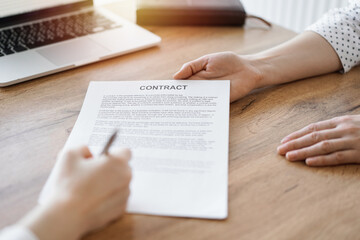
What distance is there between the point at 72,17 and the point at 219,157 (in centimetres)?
71

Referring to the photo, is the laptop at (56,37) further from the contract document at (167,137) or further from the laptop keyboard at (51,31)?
the contract document at (167,137)

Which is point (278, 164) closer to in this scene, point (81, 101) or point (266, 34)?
point (81, 101)

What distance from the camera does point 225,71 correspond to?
86cm

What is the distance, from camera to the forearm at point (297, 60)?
0.88 metres

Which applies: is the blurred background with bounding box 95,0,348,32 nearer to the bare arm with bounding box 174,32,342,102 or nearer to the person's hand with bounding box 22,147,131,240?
the bare arm with bounding box 174,32,342,102

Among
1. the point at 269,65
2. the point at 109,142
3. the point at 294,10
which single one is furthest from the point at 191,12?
the point at 294,10

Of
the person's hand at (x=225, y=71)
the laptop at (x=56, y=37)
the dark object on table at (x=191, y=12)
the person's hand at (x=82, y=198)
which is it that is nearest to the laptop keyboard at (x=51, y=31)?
the laptop at (x=56, y=37)

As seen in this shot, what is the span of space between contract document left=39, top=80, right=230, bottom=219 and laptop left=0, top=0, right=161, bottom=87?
0.56ft

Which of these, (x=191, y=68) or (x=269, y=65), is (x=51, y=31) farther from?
(x=269, y=65)

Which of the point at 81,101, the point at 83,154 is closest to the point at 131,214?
the point at 83,154

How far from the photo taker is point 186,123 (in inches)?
27.7

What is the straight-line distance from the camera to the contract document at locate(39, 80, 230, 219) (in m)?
0.57

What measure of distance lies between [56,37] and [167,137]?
53cm

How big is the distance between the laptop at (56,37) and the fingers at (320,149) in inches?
21.0
